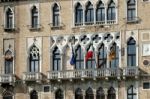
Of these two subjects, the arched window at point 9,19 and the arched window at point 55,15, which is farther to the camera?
the arched window at point 9,19

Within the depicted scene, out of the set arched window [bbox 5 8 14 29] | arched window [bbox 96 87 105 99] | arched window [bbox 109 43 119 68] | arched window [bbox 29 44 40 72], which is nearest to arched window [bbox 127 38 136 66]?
arched window [bbox 109 43 119 68]

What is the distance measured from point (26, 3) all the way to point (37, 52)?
140 inches

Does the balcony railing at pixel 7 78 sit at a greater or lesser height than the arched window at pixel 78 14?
lesser

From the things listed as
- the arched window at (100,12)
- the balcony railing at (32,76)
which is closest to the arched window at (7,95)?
the balcony railing at (32,76)

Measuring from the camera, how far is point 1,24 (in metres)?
55.7

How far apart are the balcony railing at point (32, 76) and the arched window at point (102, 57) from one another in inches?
166

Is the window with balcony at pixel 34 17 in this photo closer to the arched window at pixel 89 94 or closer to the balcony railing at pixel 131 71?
the arched window at pixel 89 94

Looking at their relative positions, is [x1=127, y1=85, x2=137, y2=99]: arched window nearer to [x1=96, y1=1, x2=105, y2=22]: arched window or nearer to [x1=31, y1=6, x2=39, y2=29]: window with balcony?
[x1=96, y1=1, x2=105, y2=22]: arched window

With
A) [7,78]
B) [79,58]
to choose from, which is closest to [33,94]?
[7,78]

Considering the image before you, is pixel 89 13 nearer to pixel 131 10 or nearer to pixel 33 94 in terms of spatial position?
pixel 131 10

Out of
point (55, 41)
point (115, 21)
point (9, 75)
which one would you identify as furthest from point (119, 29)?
point (9, 75)

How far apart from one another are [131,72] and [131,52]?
1500mm

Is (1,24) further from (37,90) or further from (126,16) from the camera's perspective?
(126,16)

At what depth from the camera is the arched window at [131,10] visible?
171ft
